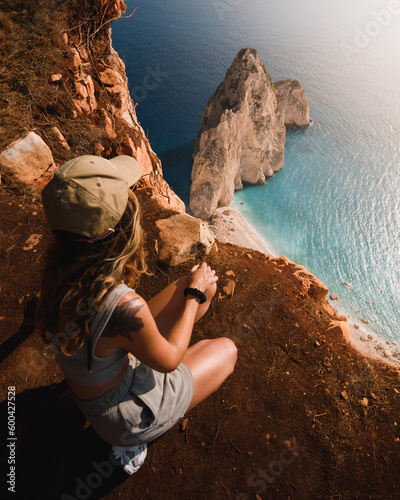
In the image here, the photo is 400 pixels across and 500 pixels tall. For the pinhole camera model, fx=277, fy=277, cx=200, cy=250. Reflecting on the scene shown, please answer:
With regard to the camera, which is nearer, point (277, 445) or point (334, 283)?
point (277, 445)

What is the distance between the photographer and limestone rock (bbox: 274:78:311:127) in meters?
41.6

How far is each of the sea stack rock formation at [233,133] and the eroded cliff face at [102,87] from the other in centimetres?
2015

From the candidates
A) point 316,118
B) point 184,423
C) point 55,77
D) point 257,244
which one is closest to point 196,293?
point 184,423

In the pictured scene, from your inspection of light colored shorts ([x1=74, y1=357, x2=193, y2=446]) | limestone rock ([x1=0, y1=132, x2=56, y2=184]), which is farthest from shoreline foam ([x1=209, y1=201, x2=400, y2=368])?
light colored shorts ([x1=74, y1=357, x2=193, y2=446])

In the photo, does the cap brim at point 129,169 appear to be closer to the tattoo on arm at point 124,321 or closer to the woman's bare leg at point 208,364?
the tattoo on arm at point 124,321

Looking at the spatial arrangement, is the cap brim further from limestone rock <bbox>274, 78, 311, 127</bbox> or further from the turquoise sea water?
limestone rock <bbox>274, 78, 311, 127</bbox>

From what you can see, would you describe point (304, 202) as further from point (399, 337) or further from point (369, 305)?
point (399, 337)

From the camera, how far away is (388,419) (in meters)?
3.85

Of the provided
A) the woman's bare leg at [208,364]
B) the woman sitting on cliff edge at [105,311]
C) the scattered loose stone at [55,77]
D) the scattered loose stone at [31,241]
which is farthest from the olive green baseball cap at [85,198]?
the scattered loose stone at [55,77]

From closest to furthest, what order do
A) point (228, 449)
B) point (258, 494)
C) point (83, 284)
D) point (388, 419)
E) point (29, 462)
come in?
point (83, 284) → point (29, 462) → point (258, 494) → point (228, 449) → point (388, 419)

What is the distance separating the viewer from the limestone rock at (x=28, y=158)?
17.7ft

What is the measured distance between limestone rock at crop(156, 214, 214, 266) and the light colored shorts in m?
2.80

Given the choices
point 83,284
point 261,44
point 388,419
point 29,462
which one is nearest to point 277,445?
point 388,419

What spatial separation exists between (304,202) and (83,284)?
36709mm
